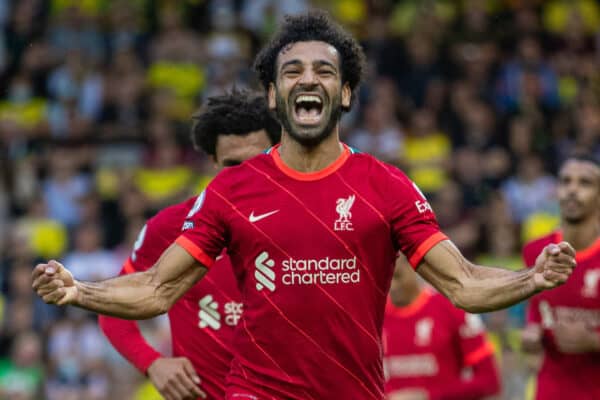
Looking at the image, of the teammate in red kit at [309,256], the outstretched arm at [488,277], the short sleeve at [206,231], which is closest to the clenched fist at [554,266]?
the outstretched arm at [488,277]

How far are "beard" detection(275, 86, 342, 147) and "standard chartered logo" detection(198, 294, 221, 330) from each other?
4.52 ft

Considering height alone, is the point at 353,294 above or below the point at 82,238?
above

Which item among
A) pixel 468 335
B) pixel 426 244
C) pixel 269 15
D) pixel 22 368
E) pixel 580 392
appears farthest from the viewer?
pixel 269 15

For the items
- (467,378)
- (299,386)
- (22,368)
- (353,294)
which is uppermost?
(353,294)

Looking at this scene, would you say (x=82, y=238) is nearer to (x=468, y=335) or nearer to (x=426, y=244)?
(x=468, y=335)

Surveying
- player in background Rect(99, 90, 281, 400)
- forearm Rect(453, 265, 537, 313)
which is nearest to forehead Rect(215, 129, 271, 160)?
player in background Rect(99, 90, 281, 400)

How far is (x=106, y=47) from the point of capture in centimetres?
1585

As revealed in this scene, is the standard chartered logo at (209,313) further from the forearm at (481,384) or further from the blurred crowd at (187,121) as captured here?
the blurred crowd at (187,121)

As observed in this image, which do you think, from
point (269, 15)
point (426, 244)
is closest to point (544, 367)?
point (426, 244)

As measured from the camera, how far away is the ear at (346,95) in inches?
204

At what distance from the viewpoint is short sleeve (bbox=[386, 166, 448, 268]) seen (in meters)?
4.93

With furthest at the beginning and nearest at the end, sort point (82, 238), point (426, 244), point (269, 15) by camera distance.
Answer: point (269, 15) < point (82, 238) < point (426, 244)

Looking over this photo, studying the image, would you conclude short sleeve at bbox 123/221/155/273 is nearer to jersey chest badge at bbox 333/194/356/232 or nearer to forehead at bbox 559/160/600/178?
jersey chest badge at bbox 333/194/356/232

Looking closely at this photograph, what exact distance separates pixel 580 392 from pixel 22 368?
655 cm
